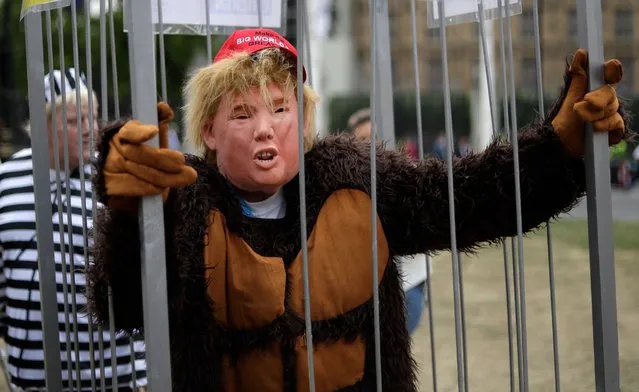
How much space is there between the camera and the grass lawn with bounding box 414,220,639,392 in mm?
5055

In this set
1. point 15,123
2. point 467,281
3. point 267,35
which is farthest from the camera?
point 15,123

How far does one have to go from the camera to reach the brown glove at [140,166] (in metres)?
1.52

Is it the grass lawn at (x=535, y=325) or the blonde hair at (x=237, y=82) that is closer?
the blonde hair at (x=237, y=82)

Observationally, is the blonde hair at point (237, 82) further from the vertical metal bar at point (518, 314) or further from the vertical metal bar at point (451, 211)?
the vertical metal bar at point (518, 314)

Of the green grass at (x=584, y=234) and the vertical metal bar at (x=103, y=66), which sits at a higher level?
the vertical metal bar at (x=103, y=66)

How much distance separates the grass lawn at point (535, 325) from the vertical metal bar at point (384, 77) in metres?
0.55

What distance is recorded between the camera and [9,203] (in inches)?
116

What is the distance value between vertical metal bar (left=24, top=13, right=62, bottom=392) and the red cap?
22.5 inches

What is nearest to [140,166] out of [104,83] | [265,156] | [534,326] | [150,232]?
[150,232]

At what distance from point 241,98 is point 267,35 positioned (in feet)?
0.64

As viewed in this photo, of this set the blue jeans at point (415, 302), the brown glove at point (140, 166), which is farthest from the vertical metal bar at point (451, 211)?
the blue jeans at point (415, 302)

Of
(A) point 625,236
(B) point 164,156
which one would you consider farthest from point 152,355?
(A) point 625,236

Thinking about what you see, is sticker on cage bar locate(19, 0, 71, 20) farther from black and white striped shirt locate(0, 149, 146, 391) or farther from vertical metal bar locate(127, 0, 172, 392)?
black and white striped shirt locate(0, 149, 146, 391)

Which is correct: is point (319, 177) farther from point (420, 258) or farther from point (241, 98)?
point (420, 258)
